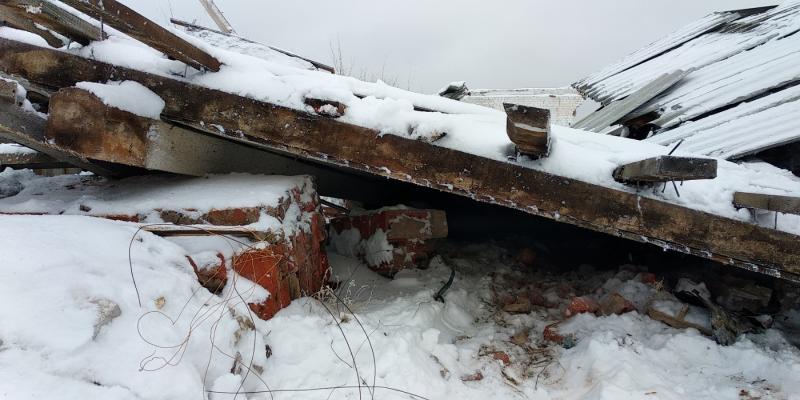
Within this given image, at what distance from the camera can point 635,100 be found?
502 centimetres

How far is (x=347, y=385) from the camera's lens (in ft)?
7.05

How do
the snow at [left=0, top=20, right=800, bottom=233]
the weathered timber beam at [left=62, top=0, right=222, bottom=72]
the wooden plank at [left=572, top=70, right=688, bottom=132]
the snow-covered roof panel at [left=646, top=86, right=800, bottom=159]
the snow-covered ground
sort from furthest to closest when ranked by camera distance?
the wooden plank at [left=572, top=70, right=688, bottom=132], the snow-covered roof panel at [left=646, top=86, right=800, bottom=159], the snow at [left=0, top=20, right=800, bottom=233], the weathered timber beam at [left=62, top=0, right=222, bottom=72], the snow-covered ground

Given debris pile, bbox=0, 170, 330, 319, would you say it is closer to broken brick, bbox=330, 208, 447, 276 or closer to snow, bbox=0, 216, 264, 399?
snow, bbox=0, 216, 264, 399

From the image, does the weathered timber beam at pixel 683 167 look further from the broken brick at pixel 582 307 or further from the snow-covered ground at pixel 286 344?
the broken brick at pixel 582 307

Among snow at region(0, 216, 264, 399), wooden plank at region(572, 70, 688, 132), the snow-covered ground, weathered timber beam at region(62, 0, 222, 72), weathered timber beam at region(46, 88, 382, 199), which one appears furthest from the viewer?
wooden plank at region(572, 70, 688, 132)

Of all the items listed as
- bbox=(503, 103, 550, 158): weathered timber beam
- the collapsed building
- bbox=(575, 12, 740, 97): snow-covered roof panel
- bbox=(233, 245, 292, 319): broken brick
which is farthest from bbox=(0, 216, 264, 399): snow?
bbox=(575, 12, 740, 97): snow-covered roof panel

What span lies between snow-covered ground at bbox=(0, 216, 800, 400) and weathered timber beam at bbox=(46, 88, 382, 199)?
0.42 metres

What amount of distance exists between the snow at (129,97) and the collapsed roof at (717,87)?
3762mm

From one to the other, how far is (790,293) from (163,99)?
4.24m

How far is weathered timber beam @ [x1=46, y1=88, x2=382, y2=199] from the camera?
7.78 ft

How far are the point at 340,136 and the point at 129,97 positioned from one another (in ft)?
4.03

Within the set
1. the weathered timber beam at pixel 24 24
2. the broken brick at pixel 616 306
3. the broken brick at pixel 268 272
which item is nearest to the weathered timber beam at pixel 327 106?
the broken brick at pixel 268 272

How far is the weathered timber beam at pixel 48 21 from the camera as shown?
7.16 ft

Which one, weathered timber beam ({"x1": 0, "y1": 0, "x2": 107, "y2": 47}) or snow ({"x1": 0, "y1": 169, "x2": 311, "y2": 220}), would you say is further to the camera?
snow ({"x1": 0, "y1": 169, "x2": 311, "y2": 220})
